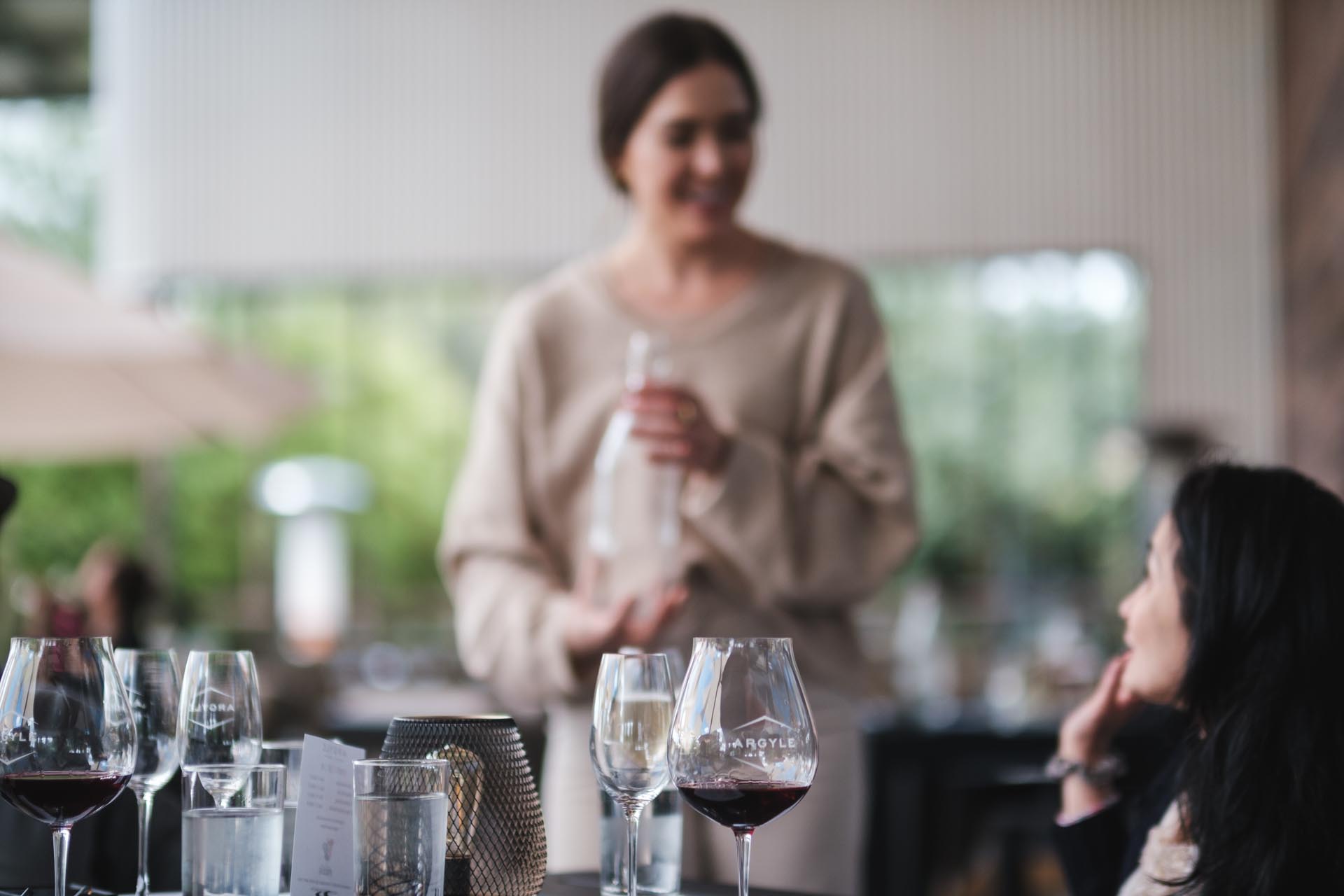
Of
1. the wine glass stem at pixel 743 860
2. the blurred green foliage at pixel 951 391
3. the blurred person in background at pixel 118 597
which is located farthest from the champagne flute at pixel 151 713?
the blurred green foliage at pixel 951 391

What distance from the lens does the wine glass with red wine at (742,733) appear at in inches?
40.6

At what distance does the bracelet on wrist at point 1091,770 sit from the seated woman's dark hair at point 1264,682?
0.23 m

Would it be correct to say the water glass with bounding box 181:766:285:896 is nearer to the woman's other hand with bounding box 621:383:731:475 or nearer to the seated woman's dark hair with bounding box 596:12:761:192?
the woman's other hand with bounding box 621:383:731:475

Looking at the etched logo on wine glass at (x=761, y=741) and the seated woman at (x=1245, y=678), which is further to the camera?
the seated woman at (x=1245, y=678)

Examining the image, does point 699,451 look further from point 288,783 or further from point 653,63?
point 288,783

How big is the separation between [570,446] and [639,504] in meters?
0.12

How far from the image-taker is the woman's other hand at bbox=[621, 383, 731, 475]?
161cm

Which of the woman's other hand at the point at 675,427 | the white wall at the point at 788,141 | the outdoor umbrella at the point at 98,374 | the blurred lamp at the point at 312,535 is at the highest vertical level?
the white wall at the point at 788,141

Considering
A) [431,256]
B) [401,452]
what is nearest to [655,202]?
[431,256]

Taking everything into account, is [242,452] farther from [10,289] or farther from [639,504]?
[639,504]

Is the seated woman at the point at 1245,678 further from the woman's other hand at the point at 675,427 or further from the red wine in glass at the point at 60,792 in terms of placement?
the red wine in glass at the point at 60,792

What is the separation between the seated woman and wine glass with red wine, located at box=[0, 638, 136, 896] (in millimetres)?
875

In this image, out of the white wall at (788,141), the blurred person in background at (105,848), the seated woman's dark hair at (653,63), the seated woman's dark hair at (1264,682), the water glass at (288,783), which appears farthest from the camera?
the white wall at (788,141)

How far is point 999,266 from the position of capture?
7.34m
